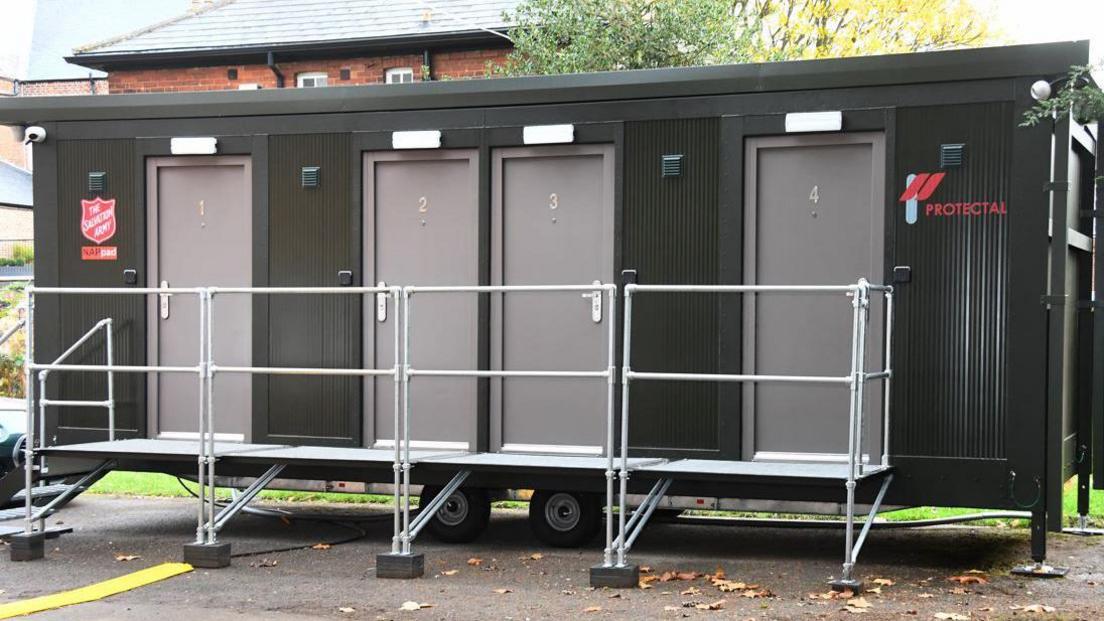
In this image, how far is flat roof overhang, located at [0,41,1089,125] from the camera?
877 cm

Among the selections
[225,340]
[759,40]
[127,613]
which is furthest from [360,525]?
[759,40]

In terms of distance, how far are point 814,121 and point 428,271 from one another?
3073mm

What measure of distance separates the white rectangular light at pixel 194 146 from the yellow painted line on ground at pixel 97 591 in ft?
10.6

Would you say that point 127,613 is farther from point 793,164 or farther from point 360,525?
point 793,164

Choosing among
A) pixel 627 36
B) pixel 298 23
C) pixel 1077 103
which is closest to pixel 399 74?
pixel 298 23

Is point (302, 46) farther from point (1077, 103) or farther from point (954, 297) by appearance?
point (1077, 103)

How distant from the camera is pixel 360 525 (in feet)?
37.5

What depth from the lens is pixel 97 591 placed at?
27.5 ft

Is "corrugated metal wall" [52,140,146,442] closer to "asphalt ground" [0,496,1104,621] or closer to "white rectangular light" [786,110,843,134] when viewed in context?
"asphalt ground" [0,496,1104,621]

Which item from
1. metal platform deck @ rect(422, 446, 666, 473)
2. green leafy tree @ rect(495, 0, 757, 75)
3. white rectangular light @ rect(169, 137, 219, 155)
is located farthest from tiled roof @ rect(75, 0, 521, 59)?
metal platform deck @ rect(422, 446, 666, 473)

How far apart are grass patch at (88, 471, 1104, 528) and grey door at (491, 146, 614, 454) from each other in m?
2.16

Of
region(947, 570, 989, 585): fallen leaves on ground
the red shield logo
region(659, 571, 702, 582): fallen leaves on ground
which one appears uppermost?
the red shield logo

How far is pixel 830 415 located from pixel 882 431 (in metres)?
0.37

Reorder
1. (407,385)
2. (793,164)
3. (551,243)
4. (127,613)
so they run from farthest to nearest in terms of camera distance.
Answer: (551,243), (793,164), (407,385), (127,613)
